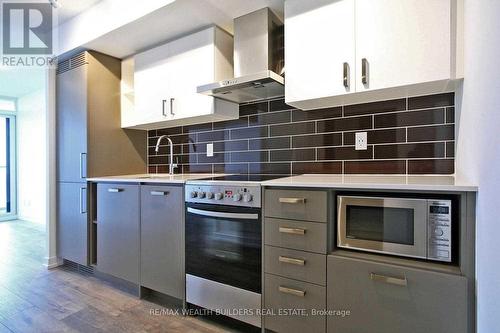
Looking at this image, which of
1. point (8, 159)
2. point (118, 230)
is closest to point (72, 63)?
point (118, 230)

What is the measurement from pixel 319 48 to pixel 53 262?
3292mm

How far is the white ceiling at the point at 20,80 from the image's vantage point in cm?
369

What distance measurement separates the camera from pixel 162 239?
202 centimetres

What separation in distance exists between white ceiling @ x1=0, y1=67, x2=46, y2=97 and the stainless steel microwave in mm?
3870

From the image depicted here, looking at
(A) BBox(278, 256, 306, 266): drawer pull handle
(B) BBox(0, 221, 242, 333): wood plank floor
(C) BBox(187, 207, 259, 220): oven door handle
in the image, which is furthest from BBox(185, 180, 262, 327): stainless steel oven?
(B) BBox(0, 221, 242, 333): wood plank floor

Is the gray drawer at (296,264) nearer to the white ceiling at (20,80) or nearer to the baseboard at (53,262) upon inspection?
the baseboard at (53,262)

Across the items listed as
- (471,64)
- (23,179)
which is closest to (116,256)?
(471,64)

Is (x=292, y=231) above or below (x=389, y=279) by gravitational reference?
above

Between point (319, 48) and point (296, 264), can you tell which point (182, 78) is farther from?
point (296, 264)

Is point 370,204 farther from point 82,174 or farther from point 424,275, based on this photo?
point 82,174

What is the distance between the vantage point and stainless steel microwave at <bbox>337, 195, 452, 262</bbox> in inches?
46.9

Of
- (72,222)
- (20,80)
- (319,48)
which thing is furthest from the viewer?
(20,80)

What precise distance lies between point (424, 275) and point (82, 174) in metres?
2.79

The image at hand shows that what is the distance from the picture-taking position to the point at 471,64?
1162 millimetres
